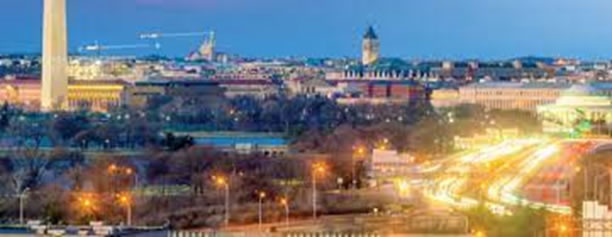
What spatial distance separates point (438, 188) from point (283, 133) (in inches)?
880

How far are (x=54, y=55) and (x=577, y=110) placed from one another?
15.6 metres

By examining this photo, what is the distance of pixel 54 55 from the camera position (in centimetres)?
6241

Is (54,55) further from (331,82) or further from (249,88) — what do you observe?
(331,82)

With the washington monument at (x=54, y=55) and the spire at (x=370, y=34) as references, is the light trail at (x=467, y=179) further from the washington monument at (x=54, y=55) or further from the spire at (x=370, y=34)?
the spire at (x=370, y=34)

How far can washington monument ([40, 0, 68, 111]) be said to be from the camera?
59969 mm

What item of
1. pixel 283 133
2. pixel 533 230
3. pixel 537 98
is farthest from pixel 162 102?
pixel 533 230

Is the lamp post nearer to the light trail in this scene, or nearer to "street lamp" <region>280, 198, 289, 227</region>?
"street lamp" <region>280, 198, 289, 227</region>

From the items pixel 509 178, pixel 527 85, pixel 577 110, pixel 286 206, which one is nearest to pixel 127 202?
pixel 286 206

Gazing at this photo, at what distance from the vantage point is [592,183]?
24.9 metres

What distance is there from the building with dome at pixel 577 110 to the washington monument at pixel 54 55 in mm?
14097

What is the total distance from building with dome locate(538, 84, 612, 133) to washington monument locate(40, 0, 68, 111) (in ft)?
46.2

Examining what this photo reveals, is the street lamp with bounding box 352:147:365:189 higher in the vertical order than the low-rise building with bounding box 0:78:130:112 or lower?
lower

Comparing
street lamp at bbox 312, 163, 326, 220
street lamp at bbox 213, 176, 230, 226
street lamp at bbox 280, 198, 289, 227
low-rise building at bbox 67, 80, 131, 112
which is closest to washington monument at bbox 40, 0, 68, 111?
low-rise building at bbox 67, 80, 131, 112

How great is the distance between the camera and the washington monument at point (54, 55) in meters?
60.0
